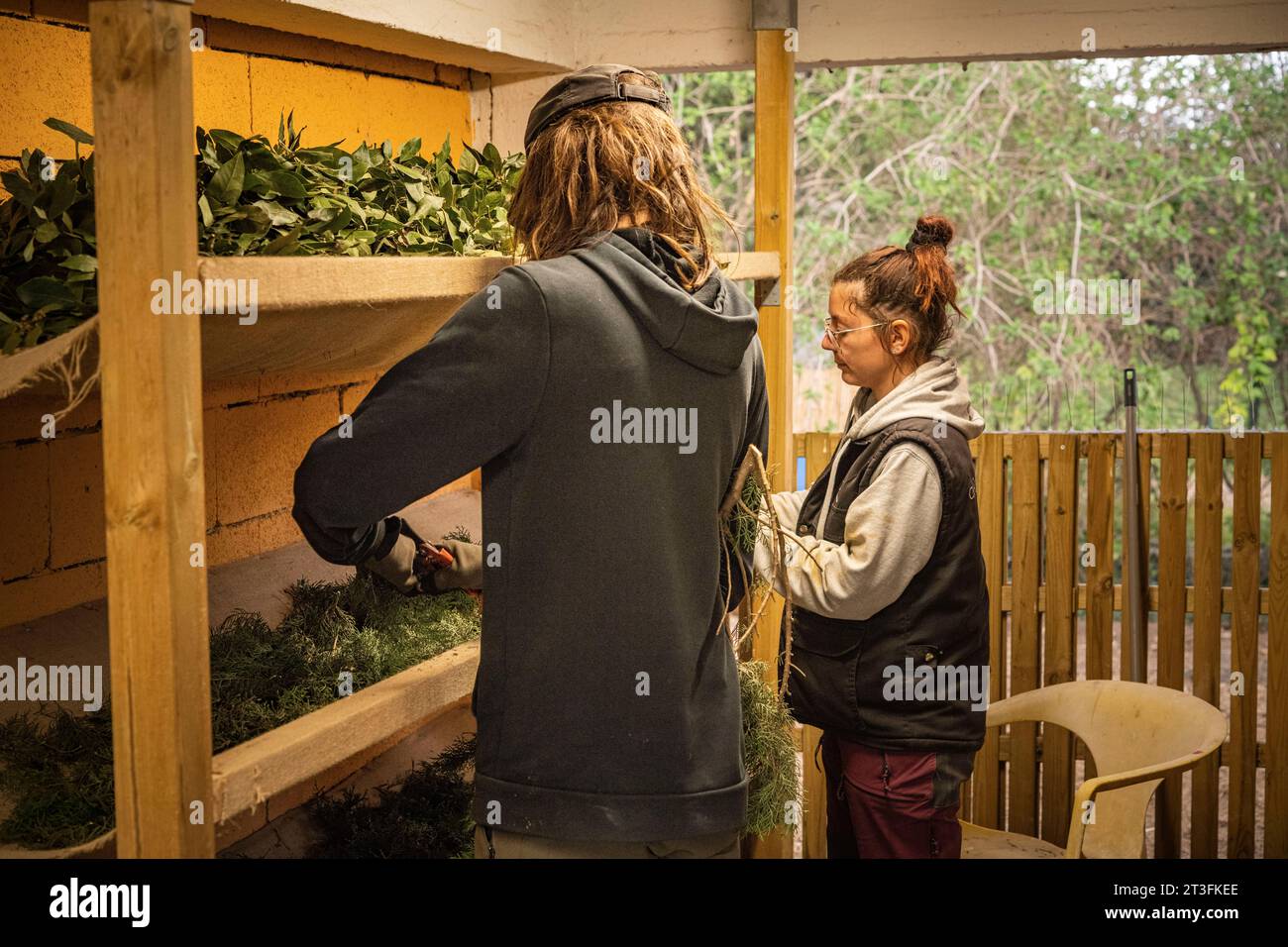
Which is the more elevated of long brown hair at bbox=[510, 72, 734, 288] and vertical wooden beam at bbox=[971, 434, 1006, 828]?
long brown hair at bbox=[510, 72, 734, 288]

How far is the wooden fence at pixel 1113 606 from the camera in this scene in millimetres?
4191

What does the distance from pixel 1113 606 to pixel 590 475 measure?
3055 millimetres

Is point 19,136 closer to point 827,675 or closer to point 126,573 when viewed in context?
point 126,573

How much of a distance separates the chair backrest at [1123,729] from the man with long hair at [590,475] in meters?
1.28

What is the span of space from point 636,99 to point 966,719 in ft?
4.72

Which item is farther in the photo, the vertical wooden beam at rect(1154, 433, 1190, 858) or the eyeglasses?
the vertical wooden beam at rect(1154, 433, 1190, 858)

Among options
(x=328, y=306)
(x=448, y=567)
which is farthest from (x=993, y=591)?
(x=328, y=306)

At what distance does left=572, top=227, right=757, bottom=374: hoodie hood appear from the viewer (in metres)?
1.76

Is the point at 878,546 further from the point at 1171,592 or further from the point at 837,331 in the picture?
the point at 1171,592

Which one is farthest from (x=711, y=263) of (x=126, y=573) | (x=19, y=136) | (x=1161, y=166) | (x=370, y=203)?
(x=1161, y=166)

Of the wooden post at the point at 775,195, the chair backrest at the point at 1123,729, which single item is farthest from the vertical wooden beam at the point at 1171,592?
the wooden post at the point at 775,195

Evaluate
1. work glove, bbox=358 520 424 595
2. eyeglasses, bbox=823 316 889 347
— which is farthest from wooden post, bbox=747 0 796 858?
work glove, bbox=358 520 424 595

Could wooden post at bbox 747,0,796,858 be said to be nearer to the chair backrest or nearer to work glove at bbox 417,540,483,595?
the chair backrest
